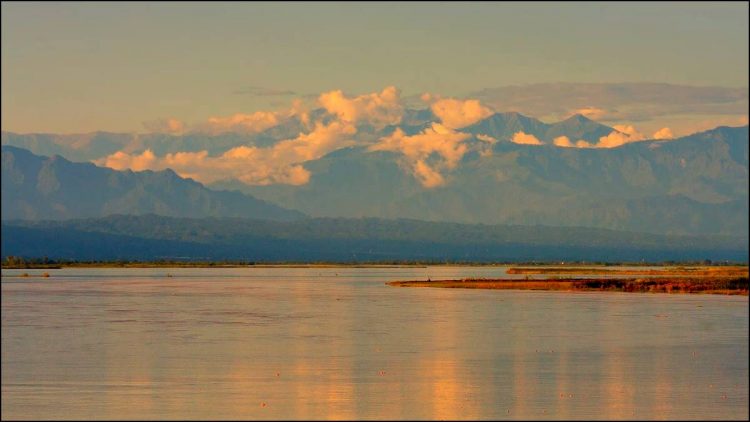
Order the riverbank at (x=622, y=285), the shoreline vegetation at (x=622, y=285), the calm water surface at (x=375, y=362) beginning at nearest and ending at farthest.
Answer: the calm water surface at (x=375, y=362)
the shoreline vegetation at (x=622, y=285)
the riverbank at (x=622, y=285)

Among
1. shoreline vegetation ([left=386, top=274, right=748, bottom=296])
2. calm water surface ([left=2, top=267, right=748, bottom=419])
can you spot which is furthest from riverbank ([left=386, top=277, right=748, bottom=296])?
calm water surface ([left=2, top=267, right=748, bottom=419])

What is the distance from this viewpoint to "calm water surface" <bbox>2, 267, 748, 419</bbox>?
44.1m

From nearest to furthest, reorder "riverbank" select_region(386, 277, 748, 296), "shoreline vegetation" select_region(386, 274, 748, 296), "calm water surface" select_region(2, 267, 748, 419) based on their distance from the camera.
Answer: "calm water surface" select_region(2, 267, 748, 419) < "shoreline vegetation" select_region(386, 274, 748, 296) < "riverbank" select_region(386, 277, 748, 296)

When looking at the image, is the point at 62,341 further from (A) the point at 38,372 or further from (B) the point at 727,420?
(B) the point at 727,420

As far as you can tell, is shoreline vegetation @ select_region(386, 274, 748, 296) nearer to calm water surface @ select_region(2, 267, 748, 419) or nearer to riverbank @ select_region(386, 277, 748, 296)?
riverbank @ select_region(386, 277, 748, 296)

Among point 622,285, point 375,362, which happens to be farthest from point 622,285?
point 375,362

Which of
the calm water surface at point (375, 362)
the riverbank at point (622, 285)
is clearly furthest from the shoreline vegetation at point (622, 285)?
the calm water surface at point (375, 362)

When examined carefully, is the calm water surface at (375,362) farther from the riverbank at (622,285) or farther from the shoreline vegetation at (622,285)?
the riverbank at (622,285)

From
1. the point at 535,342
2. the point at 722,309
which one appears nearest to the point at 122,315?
the point at 535,342

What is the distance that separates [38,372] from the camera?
52438 millimetres

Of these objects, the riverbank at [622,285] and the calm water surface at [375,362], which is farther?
the riverbank at [622,285]

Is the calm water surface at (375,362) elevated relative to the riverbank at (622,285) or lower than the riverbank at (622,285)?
lower

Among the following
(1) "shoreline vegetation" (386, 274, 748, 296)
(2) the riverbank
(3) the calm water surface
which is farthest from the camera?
(2) the riverbank

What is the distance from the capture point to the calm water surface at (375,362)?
44094mm
